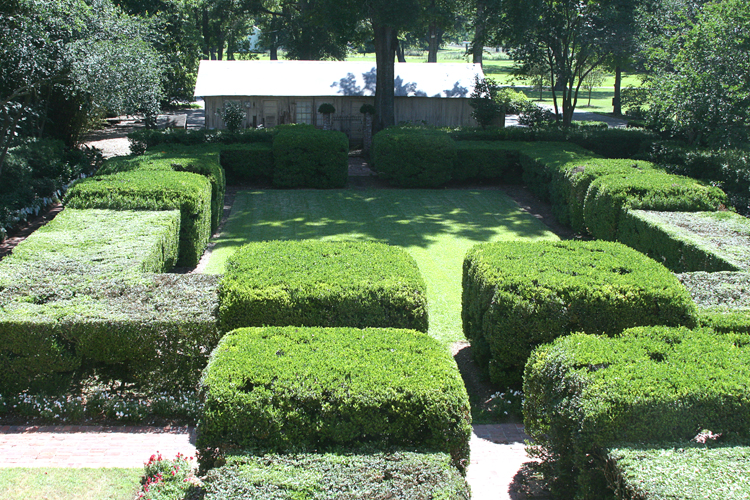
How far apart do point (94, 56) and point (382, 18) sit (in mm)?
10894

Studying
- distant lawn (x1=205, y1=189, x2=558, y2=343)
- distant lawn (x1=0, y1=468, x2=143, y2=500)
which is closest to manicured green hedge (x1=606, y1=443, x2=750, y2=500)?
distant lawn (x1=0, y1=468, x2=143, y2=500)

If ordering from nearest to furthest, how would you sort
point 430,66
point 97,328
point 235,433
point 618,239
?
point 235,433
point 97,328
point 618,239
point 430,66

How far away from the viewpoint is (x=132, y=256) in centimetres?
766

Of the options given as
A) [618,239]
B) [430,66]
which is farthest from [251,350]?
[430,66]

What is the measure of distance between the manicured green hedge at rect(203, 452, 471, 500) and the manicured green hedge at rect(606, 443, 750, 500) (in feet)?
3.36

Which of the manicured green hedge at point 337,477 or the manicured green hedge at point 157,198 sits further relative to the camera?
the manicured green hedge at point 157,198

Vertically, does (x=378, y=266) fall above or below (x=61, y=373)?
above

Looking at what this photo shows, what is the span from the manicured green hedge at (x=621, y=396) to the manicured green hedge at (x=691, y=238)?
353cm

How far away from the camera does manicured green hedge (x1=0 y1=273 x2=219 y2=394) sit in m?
5.95

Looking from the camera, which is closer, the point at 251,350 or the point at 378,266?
the point at 251,350

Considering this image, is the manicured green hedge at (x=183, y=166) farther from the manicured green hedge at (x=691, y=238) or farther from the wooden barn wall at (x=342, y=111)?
the wooden barn wall at (x=342, y=111)

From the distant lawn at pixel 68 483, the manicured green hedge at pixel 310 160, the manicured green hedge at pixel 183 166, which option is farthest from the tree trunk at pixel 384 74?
the distant lawn at pixel 68 483

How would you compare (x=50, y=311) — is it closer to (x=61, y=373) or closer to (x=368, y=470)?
(x=61, y=373)

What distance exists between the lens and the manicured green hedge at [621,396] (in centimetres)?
433
